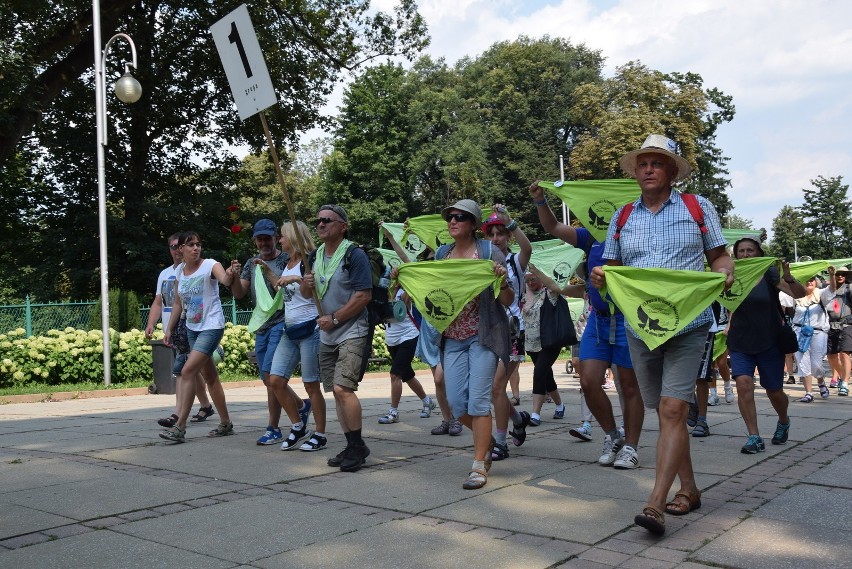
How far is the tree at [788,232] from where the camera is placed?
88.1 metres

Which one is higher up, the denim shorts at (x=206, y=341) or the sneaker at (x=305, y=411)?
the denim shorts at (x=206, y=341)

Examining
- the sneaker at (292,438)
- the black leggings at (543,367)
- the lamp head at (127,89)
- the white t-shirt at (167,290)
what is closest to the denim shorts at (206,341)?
the white t-shirt at (167,290)

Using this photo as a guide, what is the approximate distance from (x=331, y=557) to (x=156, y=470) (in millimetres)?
2880

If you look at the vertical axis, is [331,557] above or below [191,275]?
below

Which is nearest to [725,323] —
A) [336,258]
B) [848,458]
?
[848,458]

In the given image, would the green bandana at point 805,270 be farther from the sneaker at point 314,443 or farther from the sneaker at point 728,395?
the sneaker at point 314,443

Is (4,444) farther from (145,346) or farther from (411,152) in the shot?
(411,152)

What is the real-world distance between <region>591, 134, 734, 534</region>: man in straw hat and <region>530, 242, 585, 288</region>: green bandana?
3.95 metres

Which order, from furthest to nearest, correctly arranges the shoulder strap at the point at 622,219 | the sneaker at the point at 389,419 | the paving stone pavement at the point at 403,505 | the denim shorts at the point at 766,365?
the sneaker at the point at 389,419 < the denim shorts at the point at 766,365 < the shoulder strap at the point at 622,219 < the paving stone pavement at the point at 403,505

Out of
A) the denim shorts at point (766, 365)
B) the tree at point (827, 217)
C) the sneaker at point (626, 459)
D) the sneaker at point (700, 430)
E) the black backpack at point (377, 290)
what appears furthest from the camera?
the tree at point (827, 217)

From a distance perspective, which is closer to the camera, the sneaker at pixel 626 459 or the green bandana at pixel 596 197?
the sneaker at pixel 626 459

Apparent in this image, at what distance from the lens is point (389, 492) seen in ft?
18.2

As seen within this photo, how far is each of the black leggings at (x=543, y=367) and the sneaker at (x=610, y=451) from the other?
6.91 ft

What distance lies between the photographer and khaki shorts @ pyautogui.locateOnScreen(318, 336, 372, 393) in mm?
6422
